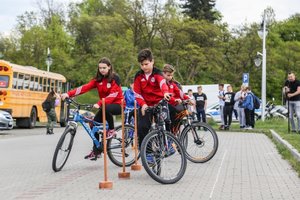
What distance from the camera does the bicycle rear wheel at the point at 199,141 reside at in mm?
10547

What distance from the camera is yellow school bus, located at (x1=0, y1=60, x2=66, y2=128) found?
25812mm

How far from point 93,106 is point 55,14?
61.2 m

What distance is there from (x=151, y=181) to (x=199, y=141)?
2.46 metres

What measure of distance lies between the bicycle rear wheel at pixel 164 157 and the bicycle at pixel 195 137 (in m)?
2.14

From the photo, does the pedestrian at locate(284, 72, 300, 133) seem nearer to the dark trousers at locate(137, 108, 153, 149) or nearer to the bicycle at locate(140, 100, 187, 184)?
the dark trousers at locate(137, 108, 153, 149)

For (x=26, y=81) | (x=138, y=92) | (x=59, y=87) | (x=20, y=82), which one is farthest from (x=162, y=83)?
(x=59, y=87)

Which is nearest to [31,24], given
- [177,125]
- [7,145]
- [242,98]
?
[242,98]

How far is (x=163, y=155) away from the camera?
8273 millimetres

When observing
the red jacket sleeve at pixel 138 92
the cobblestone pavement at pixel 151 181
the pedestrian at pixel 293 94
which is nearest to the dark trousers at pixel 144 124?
the red jacket sleeve at pixel 138 92

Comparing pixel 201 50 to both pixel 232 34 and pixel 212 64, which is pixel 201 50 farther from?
pixel 232 34

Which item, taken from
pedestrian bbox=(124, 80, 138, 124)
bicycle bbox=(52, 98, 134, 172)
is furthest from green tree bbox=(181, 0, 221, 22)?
bicycle bbox=(52, 98, 134, 172)

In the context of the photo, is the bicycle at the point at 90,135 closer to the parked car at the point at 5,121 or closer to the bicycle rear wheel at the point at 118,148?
the bicycle rear wheel at the point at 118,148

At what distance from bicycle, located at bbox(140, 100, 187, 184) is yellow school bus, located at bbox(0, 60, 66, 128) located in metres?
18.1

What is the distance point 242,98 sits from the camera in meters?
23.2
